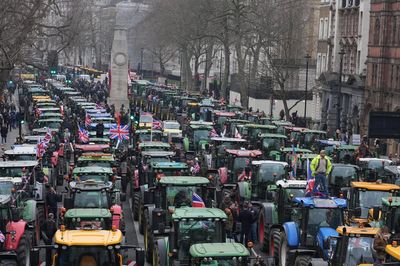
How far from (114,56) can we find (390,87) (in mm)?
23979

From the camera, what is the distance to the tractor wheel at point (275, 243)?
21.1 metres

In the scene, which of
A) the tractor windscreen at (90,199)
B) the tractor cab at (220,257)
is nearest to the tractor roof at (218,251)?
the tractor cab at (220,257)

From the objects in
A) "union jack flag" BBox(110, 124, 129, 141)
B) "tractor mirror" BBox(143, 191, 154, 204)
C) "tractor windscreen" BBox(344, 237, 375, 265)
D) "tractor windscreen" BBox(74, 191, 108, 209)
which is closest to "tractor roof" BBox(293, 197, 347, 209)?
"tractor windscreen" BBox(344, 237, 375, 265)

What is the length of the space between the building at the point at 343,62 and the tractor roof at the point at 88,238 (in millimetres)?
48894

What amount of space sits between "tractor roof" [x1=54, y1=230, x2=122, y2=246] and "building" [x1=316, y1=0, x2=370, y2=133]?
48.9 metres

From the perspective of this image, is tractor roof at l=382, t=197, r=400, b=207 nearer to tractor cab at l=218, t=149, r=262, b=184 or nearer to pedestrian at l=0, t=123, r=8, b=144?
tractor cab at l=218, t=149, r=262, b=184

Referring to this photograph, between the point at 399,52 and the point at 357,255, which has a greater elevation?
the point at 399,52

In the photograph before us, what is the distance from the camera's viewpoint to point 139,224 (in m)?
26.6

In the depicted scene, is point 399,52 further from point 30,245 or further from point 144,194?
point 30,245

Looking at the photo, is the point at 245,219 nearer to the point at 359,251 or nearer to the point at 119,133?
the point at 359,251

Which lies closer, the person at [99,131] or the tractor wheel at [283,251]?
the tractor wheel at [283,251]

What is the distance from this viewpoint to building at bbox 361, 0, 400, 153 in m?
61.3

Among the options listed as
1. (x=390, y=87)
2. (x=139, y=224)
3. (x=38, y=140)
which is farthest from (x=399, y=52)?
(x=139, y=224)

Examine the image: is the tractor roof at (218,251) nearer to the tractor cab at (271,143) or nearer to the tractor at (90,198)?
the tractor at (90,198)
